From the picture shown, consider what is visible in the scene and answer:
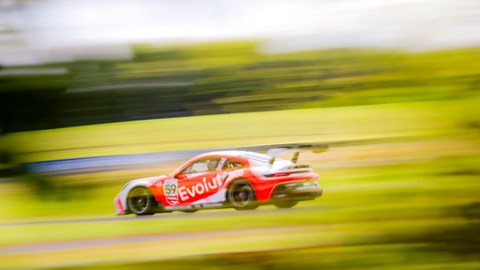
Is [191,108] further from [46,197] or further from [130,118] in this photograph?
[46,197]

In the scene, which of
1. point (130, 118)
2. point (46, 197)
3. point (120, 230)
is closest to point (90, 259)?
point (120, 230)

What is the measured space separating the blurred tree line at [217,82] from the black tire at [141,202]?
36cm

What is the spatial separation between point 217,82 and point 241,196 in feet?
1.75

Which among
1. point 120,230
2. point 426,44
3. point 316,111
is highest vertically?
point 426,44

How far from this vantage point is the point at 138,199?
2646 millimetres

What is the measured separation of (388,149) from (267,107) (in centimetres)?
57

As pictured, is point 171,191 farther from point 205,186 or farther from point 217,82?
point 217,82

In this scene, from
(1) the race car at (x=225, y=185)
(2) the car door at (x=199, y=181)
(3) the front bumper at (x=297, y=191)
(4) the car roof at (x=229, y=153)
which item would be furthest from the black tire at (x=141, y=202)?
(3) the front bumper at (x=297, y=191)

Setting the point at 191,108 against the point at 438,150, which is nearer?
the point at 438,150

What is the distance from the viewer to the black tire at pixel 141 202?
104 inches

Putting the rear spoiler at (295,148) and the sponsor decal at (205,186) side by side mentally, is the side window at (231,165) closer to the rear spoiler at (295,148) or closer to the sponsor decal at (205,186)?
the sponsor decal at (205,186)

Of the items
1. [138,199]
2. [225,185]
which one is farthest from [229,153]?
[138,199]

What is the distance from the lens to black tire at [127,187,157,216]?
2643mm

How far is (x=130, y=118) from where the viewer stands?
110 inches
